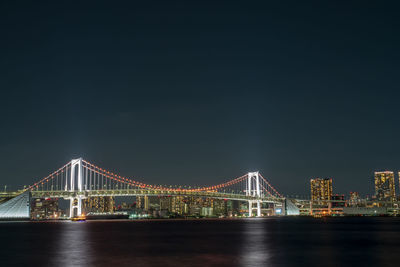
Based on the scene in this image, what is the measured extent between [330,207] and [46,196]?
128 metres

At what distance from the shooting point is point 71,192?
9675cm

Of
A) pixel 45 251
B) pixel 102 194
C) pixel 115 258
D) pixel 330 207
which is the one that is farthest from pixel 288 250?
pixel 330 207

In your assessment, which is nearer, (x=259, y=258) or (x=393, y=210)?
(x=259, y=258)

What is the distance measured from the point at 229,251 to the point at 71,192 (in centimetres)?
7407

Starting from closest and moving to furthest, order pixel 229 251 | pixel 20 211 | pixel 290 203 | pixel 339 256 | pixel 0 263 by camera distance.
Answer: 1. pixel 0 263
2. pixel 339 256
3. pixel 229 251
4. pixel 20 211
5. pixel 290 203

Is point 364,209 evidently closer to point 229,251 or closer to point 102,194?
point 102,194

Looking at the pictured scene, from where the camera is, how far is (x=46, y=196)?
95500mm

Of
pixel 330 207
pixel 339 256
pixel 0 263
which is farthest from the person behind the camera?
pixel 330 207

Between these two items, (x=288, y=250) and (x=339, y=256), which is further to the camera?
(x=288, y=250)

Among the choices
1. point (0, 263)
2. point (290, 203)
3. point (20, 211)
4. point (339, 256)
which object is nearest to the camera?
point (0, 263)

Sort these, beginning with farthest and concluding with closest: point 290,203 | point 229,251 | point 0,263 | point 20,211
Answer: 1. point 290,203
2. point 20,211
3. point 229,251
4. point 0,263

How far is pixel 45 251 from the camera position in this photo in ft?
99.2

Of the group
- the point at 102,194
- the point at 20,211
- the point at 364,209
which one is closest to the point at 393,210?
the point at 364,209

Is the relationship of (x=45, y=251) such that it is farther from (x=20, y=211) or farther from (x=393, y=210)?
(x=393, y=210)
